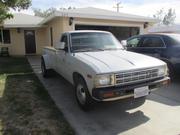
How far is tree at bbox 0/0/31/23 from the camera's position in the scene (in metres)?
11.1

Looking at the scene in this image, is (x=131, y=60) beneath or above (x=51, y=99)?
above

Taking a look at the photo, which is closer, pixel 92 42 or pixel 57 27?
pixel 92 42

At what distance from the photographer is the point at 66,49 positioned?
5625mm

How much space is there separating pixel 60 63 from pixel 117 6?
39801 mm

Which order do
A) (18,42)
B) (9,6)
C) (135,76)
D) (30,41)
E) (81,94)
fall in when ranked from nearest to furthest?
(135,76)
(81,94)
(9,6)
(18,42)
(30,41)

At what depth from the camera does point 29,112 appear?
15.8ft

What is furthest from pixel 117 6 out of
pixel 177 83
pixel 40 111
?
pixel 40 111

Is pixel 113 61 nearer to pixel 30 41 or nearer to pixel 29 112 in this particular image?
pixel 29 112

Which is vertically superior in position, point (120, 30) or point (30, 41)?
point (120, 30)

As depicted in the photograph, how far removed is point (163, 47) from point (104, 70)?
4.20 metres

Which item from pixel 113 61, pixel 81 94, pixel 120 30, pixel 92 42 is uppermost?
pixel 120 30

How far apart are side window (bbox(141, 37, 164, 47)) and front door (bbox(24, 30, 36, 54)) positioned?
1308 cm

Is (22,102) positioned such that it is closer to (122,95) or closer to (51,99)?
(51,99)

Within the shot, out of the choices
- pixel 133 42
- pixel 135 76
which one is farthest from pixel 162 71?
pixel 133 42
